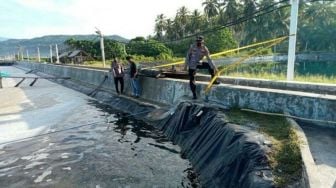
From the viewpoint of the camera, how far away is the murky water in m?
6.48

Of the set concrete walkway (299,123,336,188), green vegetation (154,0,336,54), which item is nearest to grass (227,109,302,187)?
concrete walkway (299,123,336,188)

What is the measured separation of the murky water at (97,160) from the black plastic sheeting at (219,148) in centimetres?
34

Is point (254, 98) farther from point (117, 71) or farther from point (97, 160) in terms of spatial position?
point (117, 71)

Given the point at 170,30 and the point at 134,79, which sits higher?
the point at 170,30

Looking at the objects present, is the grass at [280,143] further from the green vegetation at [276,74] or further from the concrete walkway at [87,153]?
the green vegetation at [276,74]

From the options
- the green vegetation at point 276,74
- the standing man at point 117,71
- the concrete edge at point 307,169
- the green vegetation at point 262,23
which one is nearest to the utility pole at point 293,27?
the green vegetation at point 276,74

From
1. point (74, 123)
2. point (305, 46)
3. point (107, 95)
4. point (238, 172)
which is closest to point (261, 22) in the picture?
point (305, 46)

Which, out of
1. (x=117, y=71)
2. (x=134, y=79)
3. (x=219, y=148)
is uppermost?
(x=117, y=71)

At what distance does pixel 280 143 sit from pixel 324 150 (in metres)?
0.71

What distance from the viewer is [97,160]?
7711mm

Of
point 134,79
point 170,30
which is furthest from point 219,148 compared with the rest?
point 170,30

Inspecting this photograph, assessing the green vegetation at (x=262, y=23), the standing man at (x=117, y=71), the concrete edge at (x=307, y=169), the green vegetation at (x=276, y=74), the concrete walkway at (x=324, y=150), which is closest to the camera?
the concrete edge at (x=307, y=169)

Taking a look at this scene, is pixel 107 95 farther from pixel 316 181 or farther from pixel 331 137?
pixel 316 181

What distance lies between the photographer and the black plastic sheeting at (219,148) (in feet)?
16.4
